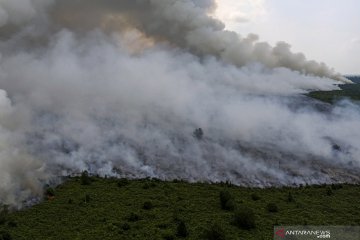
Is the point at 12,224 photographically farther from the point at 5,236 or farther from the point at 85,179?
the point at 85,179

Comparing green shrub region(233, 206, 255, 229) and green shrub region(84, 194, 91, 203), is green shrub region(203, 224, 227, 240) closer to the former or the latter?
green shrub region(233, 206, 255, 229)

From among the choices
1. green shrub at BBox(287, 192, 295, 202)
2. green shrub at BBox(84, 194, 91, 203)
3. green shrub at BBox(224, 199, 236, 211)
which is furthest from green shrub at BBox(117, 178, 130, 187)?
green shrub at BBox(287, 192, 295, 202)

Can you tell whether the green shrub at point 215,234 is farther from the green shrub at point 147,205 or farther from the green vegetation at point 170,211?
the green shrub at point 147,205

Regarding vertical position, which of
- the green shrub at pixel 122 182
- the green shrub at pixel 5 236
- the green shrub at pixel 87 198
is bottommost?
the green shrub at pixel 5 236

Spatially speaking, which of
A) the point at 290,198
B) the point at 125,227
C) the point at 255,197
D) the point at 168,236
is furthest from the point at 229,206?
the point at 125,227

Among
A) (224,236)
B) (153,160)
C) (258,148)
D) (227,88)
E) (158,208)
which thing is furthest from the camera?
(227,88)

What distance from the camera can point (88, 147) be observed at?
375 ft

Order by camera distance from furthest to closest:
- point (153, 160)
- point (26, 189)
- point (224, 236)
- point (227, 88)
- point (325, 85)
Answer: point (227, 88), point (325, 85), point (153, 160), point (26, 189), point (224, 236)

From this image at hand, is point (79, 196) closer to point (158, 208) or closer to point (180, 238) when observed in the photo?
point (158, 208)

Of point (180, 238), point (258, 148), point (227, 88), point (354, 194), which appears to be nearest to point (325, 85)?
point (227, 88)

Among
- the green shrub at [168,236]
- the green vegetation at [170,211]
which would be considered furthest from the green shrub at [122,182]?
the green shrub at [168,236]

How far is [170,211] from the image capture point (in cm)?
7719

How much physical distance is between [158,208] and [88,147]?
42.2 metres

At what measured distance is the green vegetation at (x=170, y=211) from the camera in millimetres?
66625
